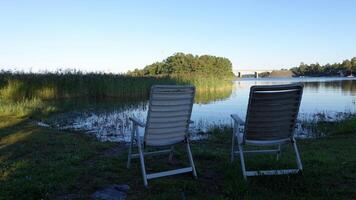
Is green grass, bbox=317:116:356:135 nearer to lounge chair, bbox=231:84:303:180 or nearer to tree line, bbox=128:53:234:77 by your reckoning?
lounge chair, bbox=231:84:303:180

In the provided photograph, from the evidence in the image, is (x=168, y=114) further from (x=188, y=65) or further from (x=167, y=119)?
(x=188, y=65)

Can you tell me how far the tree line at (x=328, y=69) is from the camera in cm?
11494

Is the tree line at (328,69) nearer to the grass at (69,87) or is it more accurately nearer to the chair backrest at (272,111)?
the grass at (69,87)

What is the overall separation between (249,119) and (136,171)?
1.71 meters

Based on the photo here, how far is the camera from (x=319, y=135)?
1088 centimetres

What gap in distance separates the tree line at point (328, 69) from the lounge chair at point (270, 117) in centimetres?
11711

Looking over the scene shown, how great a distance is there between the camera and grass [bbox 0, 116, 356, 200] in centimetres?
460

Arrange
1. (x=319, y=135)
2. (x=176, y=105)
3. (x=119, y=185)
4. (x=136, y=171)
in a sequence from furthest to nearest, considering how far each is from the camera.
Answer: (x=319, y=135) → (x=136, y=171) → (x=176, y=105) → (x=119, y=185)

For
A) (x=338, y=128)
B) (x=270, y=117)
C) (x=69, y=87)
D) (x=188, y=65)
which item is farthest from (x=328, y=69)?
(x=270, y=117)

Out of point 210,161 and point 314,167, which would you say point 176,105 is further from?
point 314,167

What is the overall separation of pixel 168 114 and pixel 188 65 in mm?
82168

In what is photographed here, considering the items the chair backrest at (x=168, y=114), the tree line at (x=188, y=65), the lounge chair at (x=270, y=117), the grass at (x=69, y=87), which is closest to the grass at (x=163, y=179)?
the lounge chair at (x=270, y=117)

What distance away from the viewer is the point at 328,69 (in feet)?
432

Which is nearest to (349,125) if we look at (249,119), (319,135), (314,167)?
(319,135)
